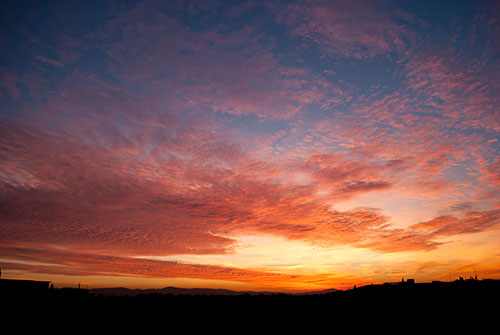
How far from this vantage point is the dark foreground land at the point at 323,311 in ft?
141

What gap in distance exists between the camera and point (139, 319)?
65500 mm

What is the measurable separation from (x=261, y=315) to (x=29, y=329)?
4300 cm

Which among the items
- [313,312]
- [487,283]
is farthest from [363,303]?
[487,283]

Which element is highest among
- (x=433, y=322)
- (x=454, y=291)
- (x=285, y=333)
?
(x=454, y=291)

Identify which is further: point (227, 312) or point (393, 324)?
point (227, 312)

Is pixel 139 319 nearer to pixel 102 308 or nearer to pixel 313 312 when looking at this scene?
pixel 102 308

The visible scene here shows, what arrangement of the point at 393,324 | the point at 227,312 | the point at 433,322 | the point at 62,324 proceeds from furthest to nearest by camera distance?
the point at 227,312 → the point at 62,324 → the point at 393,324 → the point at 433,322

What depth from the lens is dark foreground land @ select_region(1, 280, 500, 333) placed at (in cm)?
4294

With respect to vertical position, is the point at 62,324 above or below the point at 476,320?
below

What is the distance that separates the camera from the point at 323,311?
6594 centimetres

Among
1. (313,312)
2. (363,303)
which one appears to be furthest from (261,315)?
(363,303)

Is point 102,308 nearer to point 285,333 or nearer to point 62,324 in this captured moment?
point 62,324

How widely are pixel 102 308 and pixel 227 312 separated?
97.3 ft

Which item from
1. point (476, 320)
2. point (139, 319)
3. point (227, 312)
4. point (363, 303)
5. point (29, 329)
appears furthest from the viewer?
point (227, 312)
